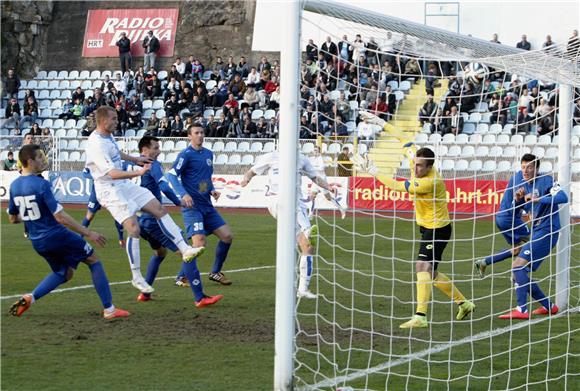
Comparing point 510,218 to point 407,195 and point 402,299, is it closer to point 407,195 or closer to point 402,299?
point 402,299

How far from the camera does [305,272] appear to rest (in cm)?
1091

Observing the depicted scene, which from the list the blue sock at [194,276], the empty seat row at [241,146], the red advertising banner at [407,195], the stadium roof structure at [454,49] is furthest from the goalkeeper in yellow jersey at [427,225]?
the empty seat row at [241,146]

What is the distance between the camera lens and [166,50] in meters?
39.0

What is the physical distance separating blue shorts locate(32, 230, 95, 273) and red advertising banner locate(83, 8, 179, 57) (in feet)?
100

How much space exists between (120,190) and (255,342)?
284 centimetres

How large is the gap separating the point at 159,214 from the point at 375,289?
10.4 ft

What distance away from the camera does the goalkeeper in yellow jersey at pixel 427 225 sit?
9156mm

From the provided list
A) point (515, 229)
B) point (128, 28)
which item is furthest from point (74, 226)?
point (128, 28)

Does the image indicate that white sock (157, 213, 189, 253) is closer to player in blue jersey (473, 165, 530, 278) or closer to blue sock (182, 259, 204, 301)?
blue sock (182, 259, 204, 301)

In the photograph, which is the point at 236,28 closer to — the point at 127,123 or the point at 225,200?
the point at 127,123

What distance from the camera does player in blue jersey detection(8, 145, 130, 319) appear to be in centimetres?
870

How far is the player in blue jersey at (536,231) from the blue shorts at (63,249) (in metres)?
4.52

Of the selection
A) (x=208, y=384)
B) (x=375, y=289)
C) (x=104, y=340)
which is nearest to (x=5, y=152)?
(x=375, y=289)

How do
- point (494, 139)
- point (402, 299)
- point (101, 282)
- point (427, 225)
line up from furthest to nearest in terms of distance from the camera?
point (494, 139) < point (402, 299) < point (427, 225) < point (101, 282)
